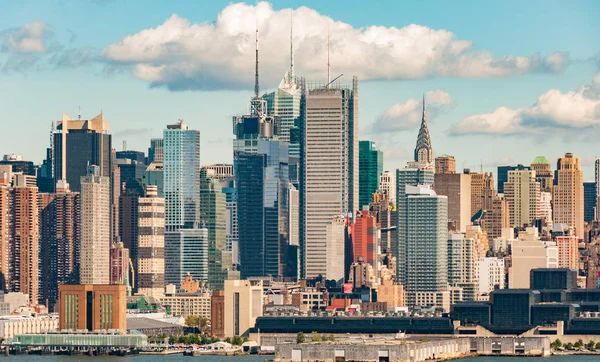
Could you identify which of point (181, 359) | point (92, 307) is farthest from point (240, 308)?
point (181, 359)

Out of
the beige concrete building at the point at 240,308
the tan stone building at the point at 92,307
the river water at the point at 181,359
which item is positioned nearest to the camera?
the river water at the point at 181,359

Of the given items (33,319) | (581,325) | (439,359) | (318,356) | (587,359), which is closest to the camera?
(318,356)

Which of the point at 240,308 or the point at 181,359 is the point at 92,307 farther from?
the point at 181,359

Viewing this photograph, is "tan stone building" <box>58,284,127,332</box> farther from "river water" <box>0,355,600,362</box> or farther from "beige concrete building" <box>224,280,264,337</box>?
"beige concrete building" <box>224,280,264,337</box>

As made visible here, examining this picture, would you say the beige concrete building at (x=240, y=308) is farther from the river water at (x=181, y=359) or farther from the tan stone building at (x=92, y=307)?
the river water at (x=181, y=359)

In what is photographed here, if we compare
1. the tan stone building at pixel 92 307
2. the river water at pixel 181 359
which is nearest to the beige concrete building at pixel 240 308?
the tan stone building at pixel 92 307

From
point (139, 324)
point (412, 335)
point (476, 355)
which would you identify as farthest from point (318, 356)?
point (139, 324)

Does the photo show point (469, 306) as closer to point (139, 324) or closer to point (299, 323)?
point (299, 323)

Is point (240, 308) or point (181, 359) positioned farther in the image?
point (240, 308)
